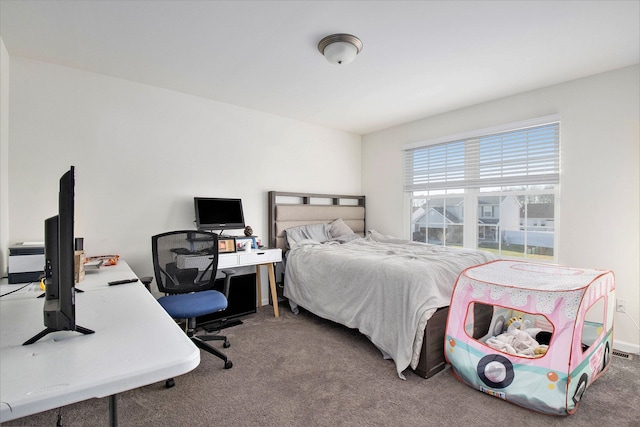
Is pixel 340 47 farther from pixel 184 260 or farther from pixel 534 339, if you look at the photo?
pixel 534 339

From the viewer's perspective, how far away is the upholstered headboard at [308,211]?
397 cm

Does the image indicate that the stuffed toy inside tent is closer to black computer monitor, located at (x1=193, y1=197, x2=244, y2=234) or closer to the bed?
the bed

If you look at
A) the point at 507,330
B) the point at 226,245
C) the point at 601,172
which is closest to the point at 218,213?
the point at 226,245

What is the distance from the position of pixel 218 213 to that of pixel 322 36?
2.07 meters

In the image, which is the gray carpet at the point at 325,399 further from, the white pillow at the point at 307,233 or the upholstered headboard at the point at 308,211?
the upholstered headboard at the point at 308,211

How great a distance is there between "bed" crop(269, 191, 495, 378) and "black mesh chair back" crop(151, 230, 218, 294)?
3.86 ft

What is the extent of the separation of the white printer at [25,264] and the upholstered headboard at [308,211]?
2286 mm

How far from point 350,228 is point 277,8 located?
3.19m

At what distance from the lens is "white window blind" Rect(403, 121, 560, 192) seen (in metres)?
3.21

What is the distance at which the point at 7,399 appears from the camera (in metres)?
0.71

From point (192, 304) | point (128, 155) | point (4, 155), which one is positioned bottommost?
point (192, 304)

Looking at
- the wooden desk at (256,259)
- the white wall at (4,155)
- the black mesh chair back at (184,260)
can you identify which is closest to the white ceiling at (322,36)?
the white wall at (4,155)

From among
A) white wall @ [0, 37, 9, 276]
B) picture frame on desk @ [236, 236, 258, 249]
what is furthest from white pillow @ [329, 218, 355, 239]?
white wall @ [0, 37, 9, 276]

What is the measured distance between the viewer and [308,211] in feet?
14.0
